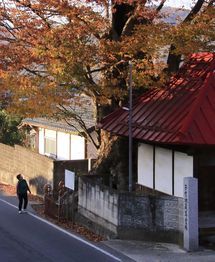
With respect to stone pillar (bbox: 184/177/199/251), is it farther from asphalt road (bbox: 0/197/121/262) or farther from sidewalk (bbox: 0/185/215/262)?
asphalt road (bbox: 0/197/121/262)

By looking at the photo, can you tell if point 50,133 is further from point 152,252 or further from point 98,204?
point 152,252

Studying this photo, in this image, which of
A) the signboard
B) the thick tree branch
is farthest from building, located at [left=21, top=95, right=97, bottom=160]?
the thick tree branch

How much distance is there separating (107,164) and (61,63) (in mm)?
5420

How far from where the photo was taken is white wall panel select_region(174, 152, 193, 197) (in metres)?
16.9

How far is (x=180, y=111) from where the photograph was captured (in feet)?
57.0

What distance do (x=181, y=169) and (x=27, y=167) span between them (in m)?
14.0

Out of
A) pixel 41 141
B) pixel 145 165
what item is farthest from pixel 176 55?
pixel 41 141

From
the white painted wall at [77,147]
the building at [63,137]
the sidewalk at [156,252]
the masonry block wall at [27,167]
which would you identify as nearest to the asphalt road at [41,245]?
the sidewalk at [156,252]

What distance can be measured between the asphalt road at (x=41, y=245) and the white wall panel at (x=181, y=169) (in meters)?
3.47

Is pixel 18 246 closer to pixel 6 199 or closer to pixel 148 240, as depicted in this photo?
pixel 148 240

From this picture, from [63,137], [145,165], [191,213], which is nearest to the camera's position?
[191,213]

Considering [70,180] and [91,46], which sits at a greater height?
[91,46]

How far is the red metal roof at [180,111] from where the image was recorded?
1633 centimetres

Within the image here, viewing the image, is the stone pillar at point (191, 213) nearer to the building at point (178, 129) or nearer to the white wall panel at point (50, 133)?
the building at point (178, 129)
